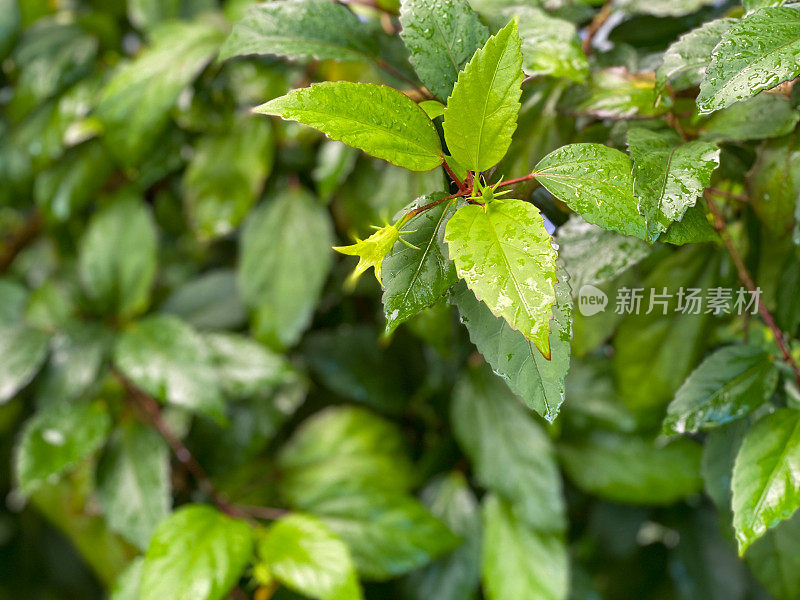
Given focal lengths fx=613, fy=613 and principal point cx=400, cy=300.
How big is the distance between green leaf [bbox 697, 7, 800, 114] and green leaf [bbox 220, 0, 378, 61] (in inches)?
12.3

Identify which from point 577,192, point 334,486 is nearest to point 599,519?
point 334,486

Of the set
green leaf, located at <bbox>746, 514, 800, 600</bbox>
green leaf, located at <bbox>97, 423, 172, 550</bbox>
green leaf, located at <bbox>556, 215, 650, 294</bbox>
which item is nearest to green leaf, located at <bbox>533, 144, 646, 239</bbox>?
green leaf, located at <bbox>556, 215, 650, 294</bbox>

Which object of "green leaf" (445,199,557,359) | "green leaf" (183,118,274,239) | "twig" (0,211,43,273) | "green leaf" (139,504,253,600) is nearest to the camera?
"green leaf" (445,199,557,359)

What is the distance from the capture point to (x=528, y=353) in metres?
0.39

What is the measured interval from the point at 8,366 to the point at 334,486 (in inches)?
17.2

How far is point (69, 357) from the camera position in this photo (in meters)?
0.81

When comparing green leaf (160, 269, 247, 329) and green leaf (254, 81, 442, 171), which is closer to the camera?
green leaf (254, 81, 442, 171)

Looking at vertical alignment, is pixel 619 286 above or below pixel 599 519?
above

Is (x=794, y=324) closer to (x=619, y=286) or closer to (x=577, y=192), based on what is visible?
(x=619, y=286)

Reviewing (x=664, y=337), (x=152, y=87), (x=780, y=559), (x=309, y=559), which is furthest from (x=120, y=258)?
(x=780, y=559)

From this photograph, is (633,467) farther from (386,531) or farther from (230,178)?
(230,178)

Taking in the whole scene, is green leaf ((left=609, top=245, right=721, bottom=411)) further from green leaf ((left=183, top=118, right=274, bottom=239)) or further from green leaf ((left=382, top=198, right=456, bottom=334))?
green leaf ((left=183, top=118, right=274, bottom=239))

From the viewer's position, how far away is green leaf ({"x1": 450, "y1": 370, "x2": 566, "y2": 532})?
74 cm

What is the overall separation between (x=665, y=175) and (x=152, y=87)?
24.1 inches
